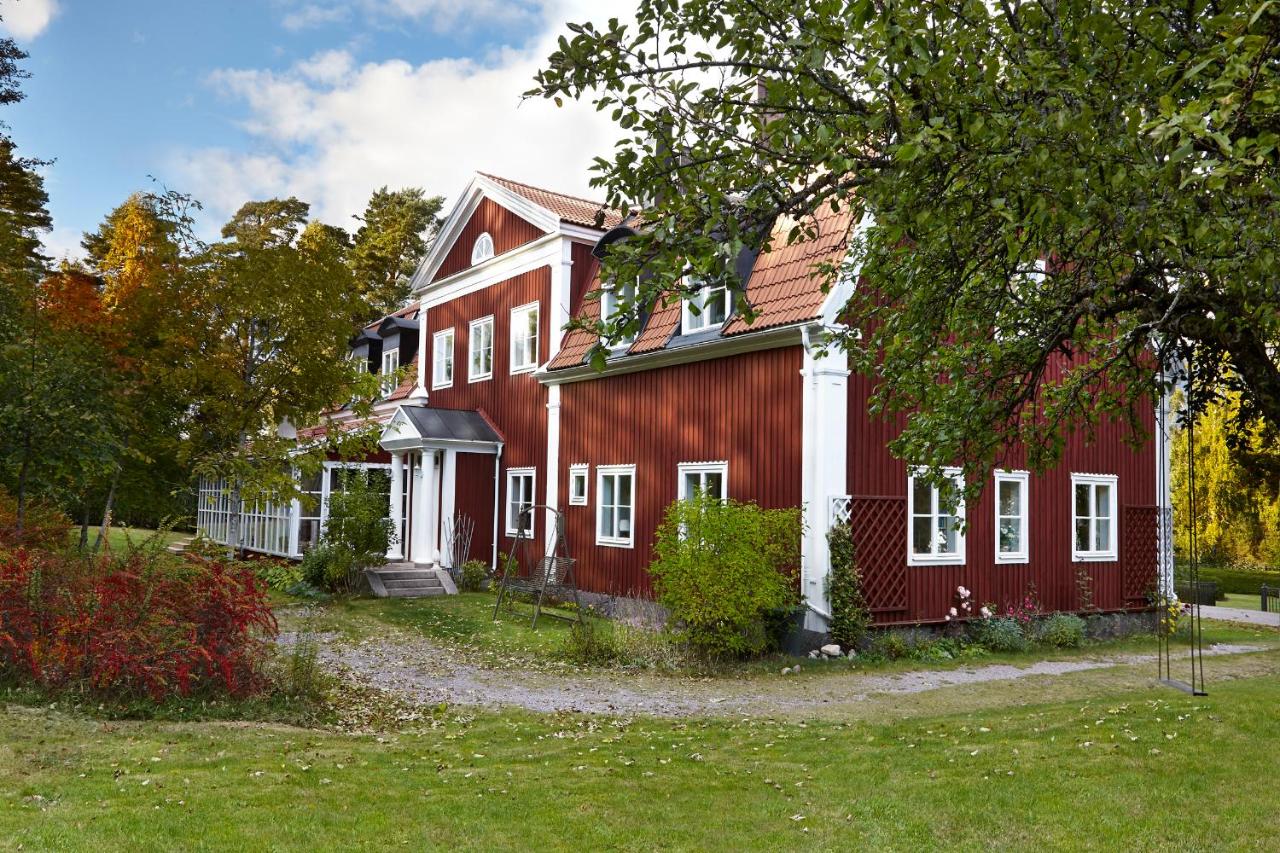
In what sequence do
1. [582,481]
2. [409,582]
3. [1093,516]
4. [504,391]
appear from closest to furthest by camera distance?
[1093,516] → [582,481] → [409,582] → [504,391]

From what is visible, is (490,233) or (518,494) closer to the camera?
(518,494)

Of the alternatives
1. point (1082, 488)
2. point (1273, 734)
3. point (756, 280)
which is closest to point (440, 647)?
point (756, 280)

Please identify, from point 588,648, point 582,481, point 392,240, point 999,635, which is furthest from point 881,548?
point 392,240

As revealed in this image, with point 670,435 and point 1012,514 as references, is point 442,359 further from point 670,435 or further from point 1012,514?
point 1012,514

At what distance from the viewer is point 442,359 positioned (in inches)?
891

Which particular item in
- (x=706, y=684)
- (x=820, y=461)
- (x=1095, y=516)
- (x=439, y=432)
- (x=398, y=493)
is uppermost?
(x=439, y=432)

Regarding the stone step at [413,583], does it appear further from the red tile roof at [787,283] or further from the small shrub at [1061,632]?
the small shrub at [1061,632]

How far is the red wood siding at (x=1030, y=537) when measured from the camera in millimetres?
13008

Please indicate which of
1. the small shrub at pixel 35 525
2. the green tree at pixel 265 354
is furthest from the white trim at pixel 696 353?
the small shrub at pixel 35 525

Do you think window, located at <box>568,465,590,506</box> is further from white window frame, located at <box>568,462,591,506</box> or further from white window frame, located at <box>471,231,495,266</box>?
white window frame, located at <box>471,231,495,266</box>

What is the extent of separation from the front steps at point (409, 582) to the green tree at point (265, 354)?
3.85m

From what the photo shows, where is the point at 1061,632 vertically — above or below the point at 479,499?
below

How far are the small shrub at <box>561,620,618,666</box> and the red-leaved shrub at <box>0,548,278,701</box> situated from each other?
4.26 meters

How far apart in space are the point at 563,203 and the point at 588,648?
36.8 ft
